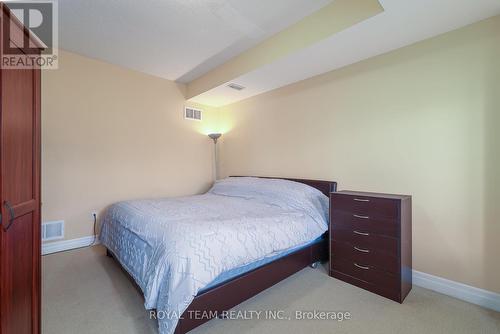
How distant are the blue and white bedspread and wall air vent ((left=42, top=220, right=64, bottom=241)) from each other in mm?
692

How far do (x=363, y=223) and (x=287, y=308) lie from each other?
100cm

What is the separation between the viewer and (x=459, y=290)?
188 cm

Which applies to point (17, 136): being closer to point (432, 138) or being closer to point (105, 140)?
point (105, 140)

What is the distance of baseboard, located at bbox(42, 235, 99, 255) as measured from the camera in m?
2.76

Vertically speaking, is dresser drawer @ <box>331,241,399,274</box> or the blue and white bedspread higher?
the blue and white bedspread

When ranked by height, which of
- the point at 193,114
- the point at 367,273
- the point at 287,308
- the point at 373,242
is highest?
the point at 193,114

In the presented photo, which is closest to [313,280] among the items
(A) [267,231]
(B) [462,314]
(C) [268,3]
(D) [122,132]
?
(A) [267,231]

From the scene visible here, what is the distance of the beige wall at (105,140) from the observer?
9.27 ft

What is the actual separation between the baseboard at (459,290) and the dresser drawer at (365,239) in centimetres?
58

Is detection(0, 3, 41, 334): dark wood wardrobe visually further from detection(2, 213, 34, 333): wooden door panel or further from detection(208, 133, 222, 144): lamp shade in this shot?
detection(208, 133, 222, 144): lamp shade

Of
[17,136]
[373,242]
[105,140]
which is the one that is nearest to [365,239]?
[373,242]

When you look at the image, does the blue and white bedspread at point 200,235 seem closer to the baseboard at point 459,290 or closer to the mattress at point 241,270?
the mattress at point 241,270

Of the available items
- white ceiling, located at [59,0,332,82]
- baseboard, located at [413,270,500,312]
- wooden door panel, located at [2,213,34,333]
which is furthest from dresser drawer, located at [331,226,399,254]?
wooden door panel, located at [2,213,34,333]

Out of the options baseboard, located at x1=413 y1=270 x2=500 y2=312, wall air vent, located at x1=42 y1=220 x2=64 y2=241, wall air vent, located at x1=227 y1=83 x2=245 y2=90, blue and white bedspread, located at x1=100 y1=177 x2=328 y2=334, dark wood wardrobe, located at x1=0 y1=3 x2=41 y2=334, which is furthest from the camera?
wall air vent, located at x1=227 y1=83 x2=245 y2=90
